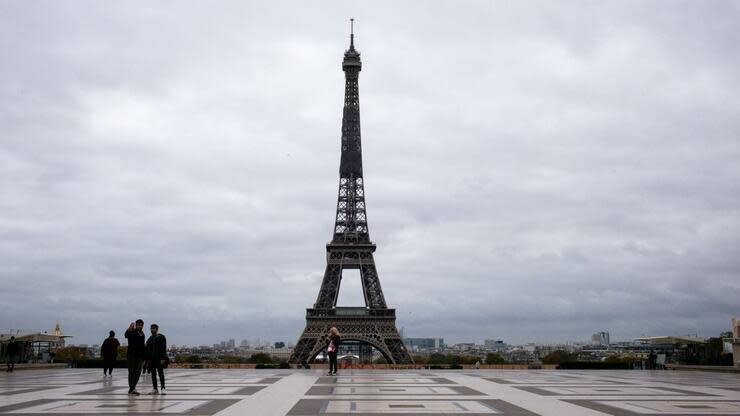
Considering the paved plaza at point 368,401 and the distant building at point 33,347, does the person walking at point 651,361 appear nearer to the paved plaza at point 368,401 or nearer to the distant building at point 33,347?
the paved plaza at point 368,401

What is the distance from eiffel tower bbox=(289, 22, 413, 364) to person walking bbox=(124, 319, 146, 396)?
64.4m

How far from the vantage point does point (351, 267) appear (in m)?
95.6

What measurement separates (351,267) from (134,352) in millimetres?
77535

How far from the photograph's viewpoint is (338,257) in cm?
9469

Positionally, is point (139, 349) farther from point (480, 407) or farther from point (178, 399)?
point (480, 407)

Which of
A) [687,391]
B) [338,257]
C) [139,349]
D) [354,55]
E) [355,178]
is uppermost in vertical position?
[354,55]

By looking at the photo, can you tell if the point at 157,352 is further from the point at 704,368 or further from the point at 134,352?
the point at 704,368

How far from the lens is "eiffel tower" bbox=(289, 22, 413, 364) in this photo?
87.0 m

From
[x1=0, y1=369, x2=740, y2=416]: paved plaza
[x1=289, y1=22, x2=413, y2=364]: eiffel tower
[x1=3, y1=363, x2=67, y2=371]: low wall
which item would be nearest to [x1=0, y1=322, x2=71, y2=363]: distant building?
[x1=3, y1=363, x2=67, y2=371]: low wall

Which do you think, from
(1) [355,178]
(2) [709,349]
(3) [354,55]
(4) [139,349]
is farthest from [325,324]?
(4) [139,349]

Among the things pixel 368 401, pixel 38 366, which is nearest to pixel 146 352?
pixel 368 401

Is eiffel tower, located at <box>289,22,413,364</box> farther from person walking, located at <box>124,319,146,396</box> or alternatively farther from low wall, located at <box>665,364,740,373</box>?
person walking, located at <box>124,319,146,396</box>

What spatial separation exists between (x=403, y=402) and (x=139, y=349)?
773 cm

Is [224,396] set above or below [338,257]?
below
